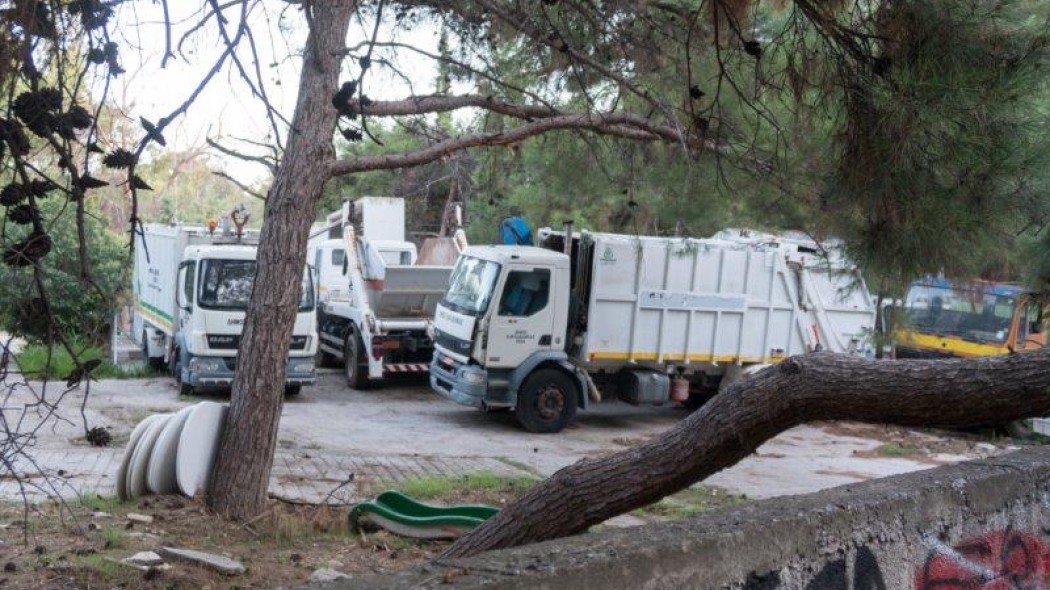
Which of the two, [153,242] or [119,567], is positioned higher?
[153,242]

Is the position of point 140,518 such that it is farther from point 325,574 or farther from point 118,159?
point 118,159

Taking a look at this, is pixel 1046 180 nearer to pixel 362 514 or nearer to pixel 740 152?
pixel 740 152

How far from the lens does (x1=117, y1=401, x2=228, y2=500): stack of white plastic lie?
8164 mm

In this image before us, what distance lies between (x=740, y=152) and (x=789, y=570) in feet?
16.9

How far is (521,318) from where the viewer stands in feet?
52.0

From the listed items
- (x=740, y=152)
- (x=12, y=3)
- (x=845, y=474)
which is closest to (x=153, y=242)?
(x=845, y=474)


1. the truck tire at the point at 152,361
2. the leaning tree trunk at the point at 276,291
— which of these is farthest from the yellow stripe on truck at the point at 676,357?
the truck tire at the point at 152,361

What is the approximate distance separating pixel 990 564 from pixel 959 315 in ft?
47.4

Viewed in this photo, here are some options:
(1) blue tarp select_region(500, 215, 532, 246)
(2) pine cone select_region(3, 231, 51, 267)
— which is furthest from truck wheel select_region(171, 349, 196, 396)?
(2) pine cone select_region(3, 231, 51, 267)

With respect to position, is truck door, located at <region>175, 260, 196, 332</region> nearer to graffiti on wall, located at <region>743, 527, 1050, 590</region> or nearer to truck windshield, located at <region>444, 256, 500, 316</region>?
truck windshield, located at <region>444, 256, 500, 316</region>

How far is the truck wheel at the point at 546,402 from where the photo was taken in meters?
16.0

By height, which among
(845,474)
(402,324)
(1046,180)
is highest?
(1046,180)

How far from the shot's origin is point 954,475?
4.25 meters

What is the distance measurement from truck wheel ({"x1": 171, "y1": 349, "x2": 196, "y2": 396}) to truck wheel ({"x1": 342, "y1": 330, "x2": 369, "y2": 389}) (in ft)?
9.00
